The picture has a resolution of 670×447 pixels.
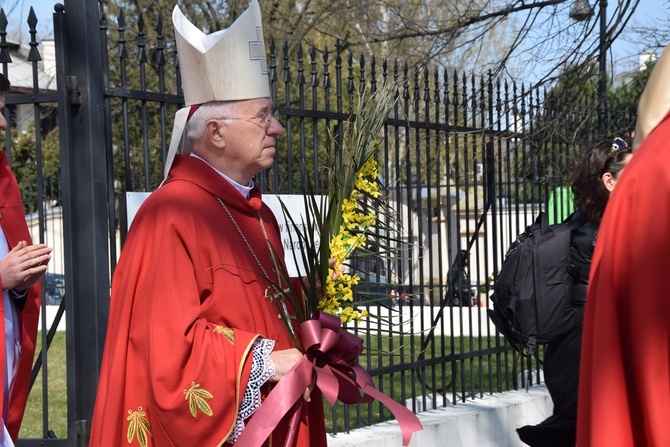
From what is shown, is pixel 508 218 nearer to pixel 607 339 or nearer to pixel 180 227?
pixel 180 227

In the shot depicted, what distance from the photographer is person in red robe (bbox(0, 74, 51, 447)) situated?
11.7ft

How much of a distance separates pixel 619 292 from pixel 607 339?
0.09 meters

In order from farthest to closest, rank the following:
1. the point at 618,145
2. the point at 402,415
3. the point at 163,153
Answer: the point at 163,153
the point at 618,145
the point at 402,415

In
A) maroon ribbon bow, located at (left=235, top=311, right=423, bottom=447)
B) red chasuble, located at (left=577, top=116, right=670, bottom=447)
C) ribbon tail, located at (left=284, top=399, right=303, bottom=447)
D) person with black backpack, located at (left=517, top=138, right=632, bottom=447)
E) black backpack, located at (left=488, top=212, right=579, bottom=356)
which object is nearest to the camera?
red chasuble, located at (left=577, top=116, right=670, bottom=447)

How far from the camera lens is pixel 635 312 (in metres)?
1.85

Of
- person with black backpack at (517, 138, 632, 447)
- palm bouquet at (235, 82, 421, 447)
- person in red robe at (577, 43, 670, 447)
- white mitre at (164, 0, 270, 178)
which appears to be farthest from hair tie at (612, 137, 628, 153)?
person in red robe at (577, 43, 670, 447)

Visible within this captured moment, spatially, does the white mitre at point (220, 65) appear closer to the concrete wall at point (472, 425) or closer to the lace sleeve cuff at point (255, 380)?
the lace sleeve cuff at point (255, 380)

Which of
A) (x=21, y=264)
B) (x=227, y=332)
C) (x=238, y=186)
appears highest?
(x=238, y=186)

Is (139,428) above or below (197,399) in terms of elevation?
below

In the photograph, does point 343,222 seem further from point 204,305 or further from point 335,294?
point 204,305

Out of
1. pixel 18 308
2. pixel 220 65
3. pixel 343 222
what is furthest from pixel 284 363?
pixel 18 308

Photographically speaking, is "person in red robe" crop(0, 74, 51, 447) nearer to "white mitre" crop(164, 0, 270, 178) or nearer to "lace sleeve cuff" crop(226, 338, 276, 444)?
"white mitre" crop(164, 0, 270, 178)

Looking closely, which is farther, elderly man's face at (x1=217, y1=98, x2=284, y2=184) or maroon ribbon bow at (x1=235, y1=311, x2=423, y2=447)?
elderly man's face at (x1=217, y1=98, x2=284, y2=184)

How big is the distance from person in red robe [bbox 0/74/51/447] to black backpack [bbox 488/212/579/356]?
238 cm
